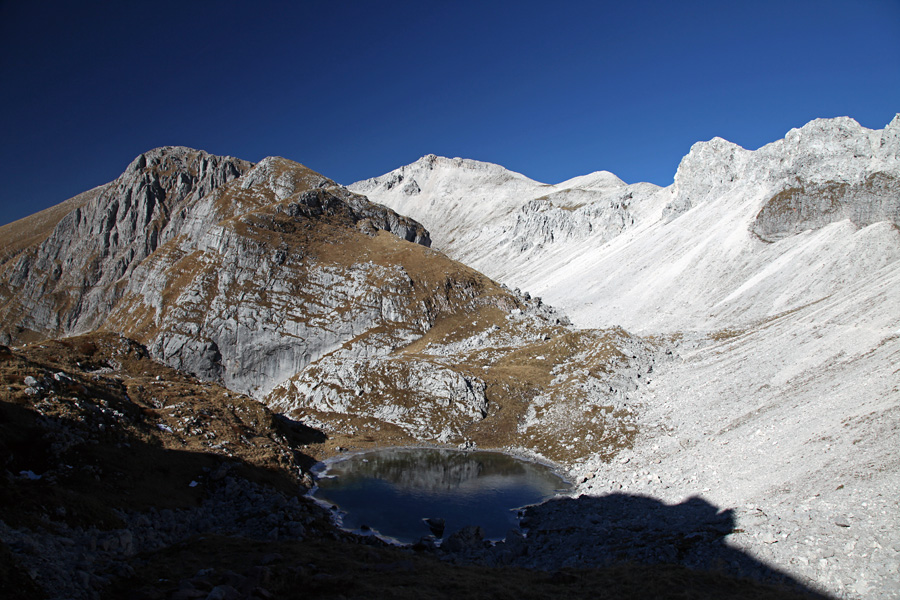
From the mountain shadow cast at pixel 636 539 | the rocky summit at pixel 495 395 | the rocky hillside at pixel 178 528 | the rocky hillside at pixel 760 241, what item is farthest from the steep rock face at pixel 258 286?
the mountain shadow cast at pixel 636 539

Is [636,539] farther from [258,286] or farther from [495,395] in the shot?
[258,286]

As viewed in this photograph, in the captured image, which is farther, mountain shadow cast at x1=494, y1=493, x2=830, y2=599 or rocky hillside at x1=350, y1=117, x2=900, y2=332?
rocky hillside at x1=350, y1=117, x2=900, y2=332

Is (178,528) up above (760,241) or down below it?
below

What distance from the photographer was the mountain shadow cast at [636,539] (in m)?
26.7

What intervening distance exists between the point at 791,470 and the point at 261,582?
37.4 m

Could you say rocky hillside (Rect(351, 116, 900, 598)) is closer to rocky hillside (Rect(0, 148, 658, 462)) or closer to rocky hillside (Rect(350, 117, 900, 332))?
rocky hillside (Rect(350, 117, 900, 332))

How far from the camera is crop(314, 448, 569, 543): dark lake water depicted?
46938 mm

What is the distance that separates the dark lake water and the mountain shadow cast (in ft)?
20.2

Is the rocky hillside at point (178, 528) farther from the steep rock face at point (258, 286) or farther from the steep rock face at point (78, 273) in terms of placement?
the steep rock face at point (78, 273)

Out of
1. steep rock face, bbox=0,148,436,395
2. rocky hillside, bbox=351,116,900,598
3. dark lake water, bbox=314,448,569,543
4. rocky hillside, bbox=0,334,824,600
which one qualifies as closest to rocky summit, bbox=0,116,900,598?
rocky hillside, bbox=0,334,824,600

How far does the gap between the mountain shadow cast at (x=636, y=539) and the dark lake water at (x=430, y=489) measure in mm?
6167

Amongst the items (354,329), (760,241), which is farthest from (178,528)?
(760,241)

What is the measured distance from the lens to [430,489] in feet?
185

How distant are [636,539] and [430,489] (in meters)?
28.5
